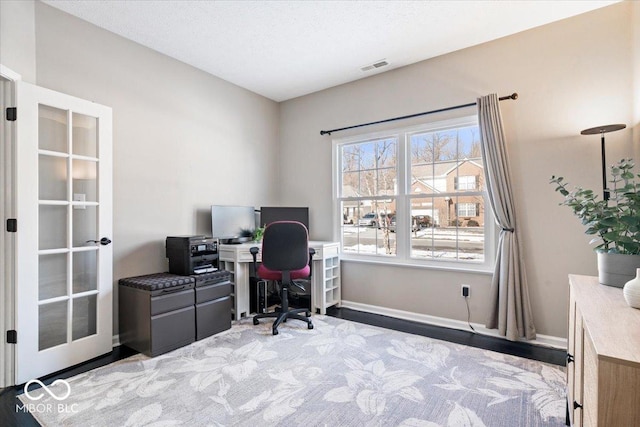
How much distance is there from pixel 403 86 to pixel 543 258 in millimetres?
2317

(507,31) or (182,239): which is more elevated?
(507,31)

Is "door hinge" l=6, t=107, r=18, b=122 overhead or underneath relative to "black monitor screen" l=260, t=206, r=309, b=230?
overhead

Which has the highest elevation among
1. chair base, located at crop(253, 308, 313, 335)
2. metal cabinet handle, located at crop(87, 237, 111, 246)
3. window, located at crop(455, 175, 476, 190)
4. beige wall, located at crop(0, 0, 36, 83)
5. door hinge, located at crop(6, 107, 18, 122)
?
beige wall, located at crop(0, 0, 36, 83)

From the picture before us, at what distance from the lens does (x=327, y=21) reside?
272 cm

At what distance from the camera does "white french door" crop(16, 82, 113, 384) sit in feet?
7.36

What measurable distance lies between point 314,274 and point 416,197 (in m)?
1.53

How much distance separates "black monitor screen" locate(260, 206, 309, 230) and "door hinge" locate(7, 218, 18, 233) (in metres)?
2.34

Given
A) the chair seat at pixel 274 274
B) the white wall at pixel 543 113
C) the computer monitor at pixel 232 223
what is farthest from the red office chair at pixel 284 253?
the white wall at pixel 543 113

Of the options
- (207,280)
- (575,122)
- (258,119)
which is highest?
(258,119)

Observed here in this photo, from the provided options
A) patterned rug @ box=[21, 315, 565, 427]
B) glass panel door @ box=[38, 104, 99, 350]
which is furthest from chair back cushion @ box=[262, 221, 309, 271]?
glass panel door @ box=[38, 104, 99, 350]

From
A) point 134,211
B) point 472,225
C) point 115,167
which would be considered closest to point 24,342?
point 134,211

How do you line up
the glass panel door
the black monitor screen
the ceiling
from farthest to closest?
the black monitor screen < the ceiling < the glass panel door

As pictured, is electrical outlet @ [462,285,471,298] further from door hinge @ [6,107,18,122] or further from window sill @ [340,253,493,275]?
door hinge @ [6,107,18,122]

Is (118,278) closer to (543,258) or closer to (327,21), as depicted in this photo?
(327,21)
